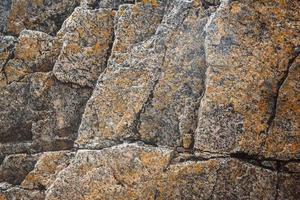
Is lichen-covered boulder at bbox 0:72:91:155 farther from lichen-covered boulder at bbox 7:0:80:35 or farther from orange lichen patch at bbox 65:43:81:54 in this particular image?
lichen-covered boulder at bbox 7:0:80:35

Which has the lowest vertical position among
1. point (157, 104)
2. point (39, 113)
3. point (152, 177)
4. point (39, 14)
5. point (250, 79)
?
point (152, 177)

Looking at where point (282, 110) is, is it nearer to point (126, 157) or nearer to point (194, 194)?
point (194, 194)

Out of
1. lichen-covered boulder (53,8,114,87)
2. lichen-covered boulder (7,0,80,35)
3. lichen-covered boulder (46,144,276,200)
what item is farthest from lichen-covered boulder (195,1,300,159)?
lichen-covered boulder (7,0,80,35)

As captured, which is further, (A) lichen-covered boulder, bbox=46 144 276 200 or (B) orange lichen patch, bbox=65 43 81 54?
(B) orange lichen patch, bbox=65 43 81 54

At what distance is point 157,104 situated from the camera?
12156 mm

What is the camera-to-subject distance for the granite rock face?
36.5 feet

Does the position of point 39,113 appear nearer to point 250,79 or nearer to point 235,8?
point 250,79

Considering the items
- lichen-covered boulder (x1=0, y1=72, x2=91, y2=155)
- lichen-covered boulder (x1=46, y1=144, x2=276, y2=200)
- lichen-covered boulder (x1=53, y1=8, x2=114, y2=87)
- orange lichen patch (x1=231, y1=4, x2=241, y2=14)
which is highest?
orange lichen patch (x1=231, y1=4, x2=241, y2=14)

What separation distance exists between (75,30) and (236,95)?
5511mm

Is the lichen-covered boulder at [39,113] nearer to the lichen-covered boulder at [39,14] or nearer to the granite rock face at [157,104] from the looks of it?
the granite rock face at [157,104]

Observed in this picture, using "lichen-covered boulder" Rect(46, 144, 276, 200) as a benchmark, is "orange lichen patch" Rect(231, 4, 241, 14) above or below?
above

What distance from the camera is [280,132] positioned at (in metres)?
11.1

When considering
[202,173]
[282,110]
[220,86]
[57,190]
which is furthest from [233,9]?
[57,190]

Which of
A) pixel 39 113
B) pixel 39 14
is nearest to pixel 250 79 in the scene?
pixel 39 113
